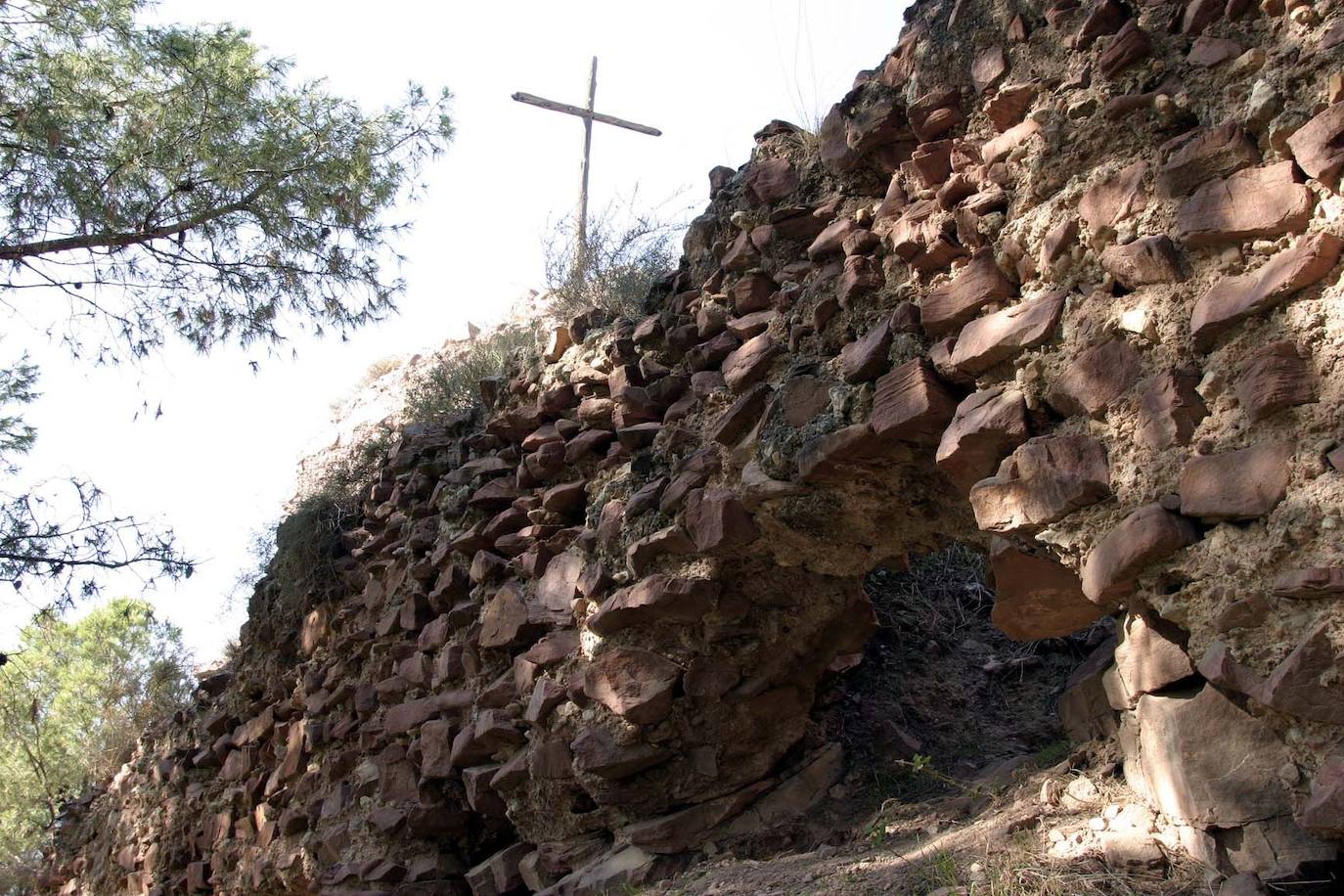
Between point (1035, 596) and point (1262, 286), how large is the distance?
962 millimetres

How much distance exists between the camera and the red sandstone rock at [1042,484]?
7.89ft

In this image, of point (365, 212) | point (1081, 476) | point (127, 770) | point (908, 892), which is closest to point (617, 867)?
point (908, 892)

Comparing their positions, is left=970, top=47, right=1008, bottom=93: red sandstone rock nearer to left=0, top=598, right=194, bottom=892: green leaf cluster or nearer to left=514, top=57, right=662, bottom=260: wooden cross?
left=514, top=57, right=662, bottom=260: wooden cross

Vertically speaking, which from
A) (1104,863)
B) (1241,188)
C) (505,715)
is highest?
(1241,188)

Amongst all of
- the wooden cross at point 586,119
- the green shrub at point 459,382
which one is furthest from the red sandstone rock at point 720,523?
the wooden cross at point 586,119

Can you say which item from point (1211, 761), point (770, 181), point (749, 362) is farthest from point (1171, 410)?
point (770, 181)

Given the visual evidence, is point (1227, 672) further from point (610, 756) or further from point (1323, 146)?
point (610, 756)

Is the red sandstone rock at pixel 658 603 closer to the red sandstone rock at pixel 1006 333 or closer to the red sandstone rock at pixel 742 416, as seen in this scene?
the red sandstone rock at pixel 742 416

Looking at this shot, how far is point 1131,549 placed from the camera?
7.42 feet

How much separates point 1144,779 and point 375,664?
3733 millimetres

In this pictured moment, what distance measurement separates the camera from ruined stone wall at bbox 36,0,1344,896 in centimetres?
213

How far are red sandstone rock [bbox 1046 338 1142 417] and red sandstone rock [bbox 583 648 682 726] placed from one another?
162cm

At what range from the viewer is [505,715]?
13.7 ft

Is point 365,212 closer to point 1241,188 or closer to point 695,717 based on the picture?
point 695,717
